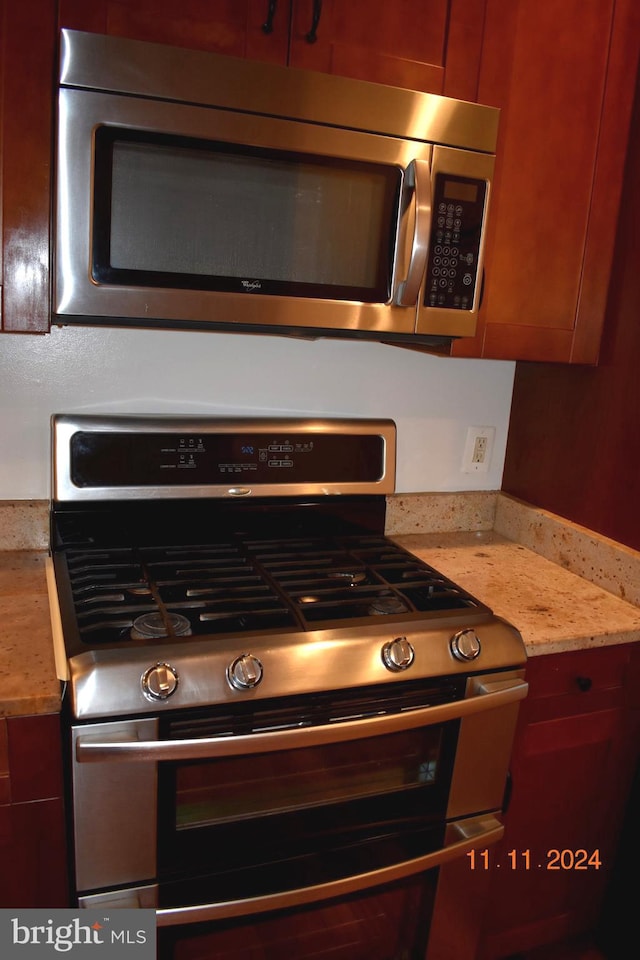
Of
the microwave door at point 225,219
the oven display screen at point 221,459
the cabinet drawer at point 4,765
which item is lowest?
the cabinet drawer at point 4,765

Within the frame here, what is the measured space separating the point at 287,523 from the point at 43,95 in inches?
35.4

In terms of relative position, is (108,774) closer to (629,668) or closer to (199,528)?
(199,528)

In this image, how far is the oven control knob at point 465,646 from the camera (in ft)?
3.84

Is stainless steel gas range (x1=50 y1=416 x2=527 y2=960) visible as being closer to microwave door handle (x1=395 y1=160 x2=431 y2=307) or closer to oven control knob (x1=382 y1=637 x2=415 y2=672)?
oven control knob (x1=382 y1=637 x2=415 y2=672)

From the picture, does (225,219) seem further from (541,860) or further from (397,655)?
(541,860)

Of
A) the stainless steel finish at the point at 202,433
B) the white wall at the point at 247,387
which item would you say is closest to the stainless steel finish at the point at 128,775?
the stainless steel finish at the point at 202,433

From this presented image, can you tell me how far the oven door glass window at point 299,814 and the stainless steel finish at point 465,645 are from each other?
0.14 meters

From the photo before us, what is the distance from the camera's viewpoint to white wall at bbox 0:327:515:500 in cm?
144

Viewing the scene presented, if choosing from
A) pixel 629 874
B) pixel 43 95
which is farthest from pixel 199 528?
pixel 629 874

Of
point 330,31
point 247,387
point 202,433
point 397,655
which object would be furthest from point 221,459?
point 330,31

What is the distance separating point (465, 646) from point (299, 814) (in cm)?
37

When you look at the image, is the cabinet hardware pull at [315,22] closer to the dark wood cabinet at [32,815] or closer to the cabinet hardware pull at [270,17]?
the cabinet hardware pull at [270,17]

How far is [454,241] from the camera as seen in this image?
1292 millimetres

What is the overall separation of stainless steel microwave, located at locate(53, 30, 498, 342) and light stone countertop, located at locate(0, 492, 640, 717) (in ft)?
1.63
